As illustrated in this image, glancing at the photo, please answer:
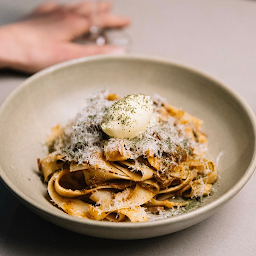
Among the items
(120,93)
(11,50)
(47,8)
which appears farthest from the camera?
(47,8)

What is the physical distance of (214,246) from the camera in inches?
92.0

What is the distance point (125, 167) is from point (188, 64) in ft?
4.93

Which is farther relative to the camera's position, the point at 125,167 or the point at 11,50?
the point at 11,50

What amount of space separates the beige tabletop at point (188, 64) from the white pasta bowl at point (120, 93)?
22 cm

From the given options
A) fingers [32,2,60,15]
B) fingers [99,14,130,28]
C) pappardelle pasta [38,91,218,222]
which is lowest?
pappardelle pasta [38,91,218,222]

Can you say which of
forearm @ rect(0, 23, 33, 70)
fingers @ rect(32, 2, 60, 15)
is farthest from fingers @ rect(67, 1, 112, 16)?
forearm @ rect(0, 23, 33, 70)

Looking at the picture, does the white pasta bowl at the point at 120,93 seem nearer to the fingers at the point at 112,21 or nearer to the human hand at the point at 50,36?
the human hand at the point at 50,36

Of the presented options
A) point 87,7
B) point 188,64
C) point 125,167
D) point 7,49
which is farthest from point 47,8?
point 125,167

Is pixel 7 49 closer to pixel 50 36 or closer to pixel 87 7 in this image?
pixel 50 36

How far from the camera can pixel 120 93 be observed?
352 cm

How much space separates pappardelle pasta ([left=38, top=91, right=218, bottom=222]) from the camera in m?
2.45

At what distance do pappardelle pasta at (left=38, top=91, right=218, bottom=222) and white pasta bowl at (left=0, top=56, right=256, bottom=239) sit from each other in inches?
6.1

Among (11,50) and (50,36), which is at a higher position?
(50,36)

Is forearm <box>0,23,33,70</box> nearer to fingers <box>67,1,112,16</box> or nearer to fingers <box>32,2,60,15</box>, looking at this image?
fingers <box>32,2,60,15</box>
